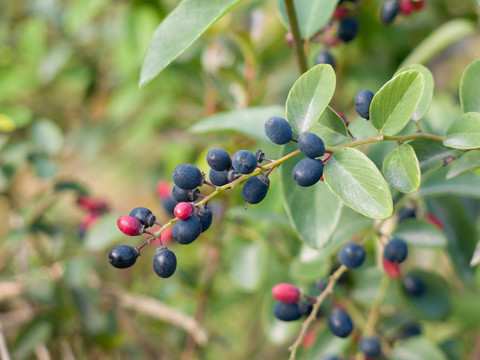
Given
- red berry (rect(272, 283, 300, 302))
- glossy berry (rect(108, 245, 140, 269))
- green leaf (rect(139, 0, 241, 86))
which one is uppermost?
green leaf (rect(139, 0, 241, 86))

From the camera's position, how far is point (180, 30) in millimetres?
641

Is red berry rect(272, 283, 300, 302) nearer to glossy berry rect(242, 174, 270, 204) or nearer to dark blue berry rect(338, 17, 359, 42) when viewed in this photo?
glossy berry rect(242, 174, 270, 204)

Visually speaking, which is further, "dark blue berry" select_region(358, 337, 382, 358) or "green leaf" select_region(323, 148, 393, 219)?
"dark blue berry" select_region(358, 337, 382, 358)

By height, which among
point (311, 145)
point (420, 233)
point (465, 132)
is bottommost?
point (420, 233)

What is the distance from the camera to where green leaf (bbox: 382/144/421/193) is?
21.2 inches

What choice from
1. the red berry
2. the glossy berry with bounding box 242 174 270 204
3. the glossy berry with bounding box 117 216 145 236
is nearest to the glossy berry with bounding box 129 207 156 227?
the glossy berry with bounding box 117 216 145 236

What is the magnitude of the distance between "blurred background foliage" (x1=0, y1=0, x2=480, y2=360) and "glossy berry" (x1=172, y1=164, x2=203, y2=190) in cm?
40

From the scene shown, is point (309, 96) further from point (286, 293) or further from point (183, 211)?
point (286, 293)

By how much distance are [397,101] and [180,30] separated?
282mm

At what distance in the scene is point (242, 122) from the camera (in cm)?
89

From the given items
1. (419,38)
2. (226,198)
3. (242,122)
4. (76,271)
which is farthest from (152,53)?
(419,38)

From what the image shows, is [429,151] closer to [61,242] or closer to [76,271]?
[76,271]

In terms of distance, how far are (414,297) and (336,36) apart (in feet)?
1.80

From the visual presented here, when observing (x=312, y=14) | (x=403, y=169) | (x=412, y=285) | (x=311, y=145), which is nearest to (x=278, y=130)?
(x=311, y=145)
